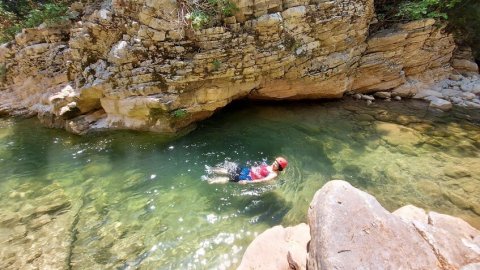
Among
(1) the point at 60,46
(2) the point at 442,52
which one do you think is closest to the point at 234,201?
(1) the point at 60,46

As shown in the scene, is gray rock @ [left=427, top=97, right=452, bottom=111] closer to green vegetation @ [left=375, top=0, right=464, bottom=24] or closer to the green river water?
the green river water

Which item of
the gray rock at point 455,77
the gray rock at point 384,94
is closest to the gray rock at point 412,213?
the gray rock at point 384,94

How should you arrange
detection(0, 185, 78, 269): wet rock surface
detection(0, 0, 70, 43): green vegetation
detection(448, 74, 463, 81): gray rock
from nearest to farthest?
detection(0, 185, 78, 269): wet rock surface → detection(0, 0, 70, 43): green vegetation → detection(448, 74, 463, 81): gray rock

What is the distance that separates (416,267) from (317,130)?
259 inches

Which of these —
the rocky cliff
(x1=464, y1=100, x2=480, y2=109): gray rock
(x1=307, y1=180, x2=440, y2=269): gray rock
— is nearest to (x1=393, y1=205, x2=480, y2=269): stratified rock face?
(x1=307, y1=180, x2=440, y2=269): gray rock

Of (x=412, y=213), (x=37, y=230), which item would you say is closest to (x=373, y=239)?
(x=412, y=213)

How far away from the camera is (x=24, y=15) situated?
1266cm

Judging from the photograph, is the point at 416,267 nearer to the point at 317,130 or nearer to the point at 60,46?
the point at 317,130

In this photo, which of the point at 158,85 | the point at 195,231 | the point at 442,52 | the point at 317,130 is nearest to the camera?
the point at 195,231

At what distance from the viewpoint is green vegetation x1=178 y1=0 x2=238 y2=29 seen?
27.4ft

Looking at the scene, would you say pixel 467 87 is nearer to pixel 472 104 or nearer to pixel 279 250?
pixel 472 104

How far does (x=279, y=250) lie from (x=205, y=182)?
325cm

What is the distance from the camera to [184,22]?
8.49 m

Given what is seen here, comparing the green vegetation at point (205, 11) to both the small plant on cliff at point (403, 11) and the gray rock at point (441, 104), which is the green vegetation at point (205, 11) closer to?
the small plant on cliff at point (403, 11)
